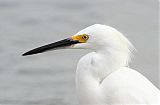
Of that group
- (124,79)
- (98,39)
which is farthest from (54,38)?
(98,39)

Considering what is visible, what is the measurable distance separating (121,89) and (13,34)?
14.2ft

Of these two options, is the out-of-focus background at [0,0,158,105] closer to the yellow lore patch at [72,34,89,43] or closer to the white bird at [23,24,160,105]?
the white bird at [23,24,160,105]

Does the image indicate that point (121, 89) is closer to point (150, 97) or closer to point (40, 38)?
point (150, 97)

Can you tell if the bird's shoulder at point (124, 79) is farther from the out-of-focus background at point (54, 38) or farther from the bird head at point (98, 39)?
the out-of-focus background at point (54, 38)

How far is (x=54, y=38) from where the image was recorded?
8.79 meters

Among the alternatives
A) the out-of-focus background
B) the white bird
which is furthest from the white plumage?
the out-of-focus background

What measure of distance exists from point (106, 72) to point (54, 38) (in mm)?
3919

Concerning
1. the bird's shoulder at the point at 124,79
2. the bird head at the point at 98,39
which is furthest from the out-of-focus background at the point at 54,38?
the bird head at the point at 98,39

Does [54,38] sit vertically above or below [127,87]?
above

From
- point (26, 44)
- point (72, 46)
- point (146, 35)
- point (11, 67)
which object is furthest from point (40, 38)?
point (72, 46)

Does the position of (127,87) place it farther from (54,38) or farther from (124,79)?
(54,38)

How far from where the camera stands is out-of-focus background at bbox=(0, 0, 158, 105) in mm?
7738

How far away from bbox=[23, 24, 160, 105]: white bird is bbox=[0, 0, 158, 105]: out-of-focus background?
5.93ft

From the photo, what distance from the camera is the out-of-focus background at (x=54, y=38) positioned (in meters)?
7.74
